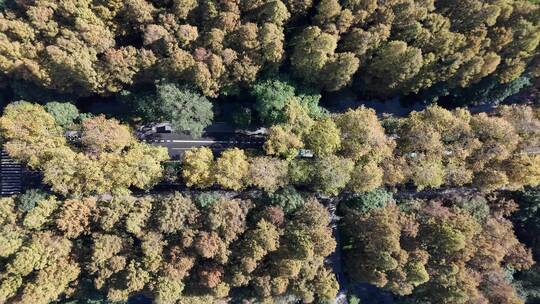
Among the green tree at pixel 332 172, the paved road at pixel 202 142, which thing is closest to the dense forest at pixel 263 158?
the green tree at pixel 332 172

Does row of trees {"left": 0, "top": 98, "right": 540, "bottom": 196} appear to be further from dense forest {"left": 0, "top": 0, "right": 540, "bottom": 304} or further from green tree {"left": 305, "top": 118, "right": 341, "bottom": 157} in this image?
dense forest {"left": 0, "top": 0, "right": 540, "bottom": 304}

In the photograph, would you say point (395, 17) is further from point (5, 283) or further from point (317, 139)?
point (5, 283)

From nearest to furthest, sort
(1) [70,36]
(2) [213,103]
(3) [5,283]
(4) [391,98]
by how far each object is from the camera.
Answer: (3) [5,283]
(1) [70,36]
(2) [213,103]
(4) [391,98]

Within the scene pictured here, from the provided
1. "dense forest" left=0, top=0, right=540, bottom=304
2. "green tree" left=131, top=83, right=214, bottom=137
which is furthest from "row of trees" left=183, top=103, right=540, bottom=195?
"green tree" left=131, top=83, right=214, bottom=137

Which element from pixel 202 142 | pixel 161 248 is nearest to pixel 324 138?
pixel 202 142

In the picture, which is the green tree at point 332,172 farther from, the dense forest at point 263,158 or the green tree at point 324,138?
the green tree at point 324,138

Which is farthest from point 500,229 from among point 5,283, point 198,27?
point 5,283

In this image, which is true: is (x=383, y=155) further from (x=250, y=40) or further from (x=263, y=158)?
(x=250, y=40)
